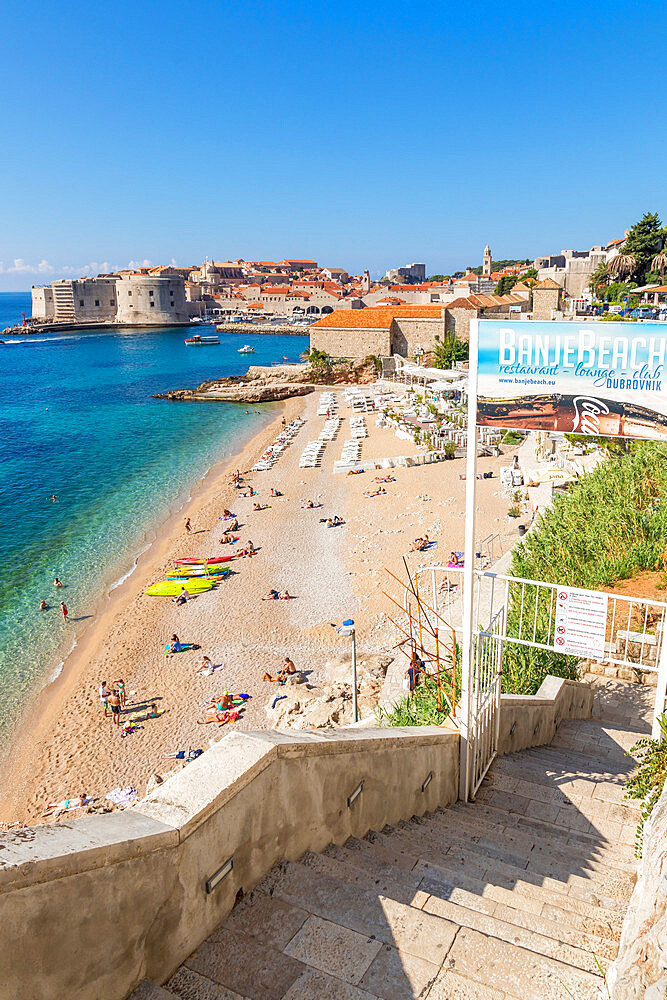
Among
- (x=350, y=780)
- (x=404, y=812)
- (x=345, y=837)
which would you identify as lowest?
(x=404, y=812)

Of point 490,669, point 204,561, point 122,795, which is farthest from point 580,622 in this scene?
point 204,561

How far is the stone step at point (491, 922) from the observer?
2.74m

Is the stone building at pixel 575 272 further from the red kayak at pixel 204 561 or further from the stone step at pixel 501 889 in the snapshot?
the stone step at pixel 501 889

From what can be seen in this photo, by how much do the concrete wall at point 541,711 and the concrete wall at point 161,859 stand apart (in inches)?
97.6

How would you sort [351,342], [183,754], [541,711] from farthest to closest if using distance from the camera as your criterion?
[351,342], [183,754], [541,711]

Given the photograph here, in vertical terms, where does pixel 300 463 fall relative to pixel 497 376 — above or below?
below

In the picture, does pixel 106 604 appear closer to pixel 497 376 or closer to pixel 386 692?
pixel 386 692

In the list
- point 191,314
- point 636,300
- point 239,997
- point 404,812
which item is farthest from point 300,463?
point 191,314

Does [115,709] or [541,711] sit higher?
[541,711]

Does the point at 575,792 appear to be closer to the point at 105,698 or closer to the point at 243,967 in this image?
the point at 243,967

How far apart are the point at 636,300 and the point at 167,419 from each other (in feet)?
112

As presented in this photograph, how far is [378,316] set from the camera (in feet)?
172

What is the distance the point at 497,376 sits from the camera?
3703 mm

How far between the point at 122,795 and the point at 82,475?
21573mm
